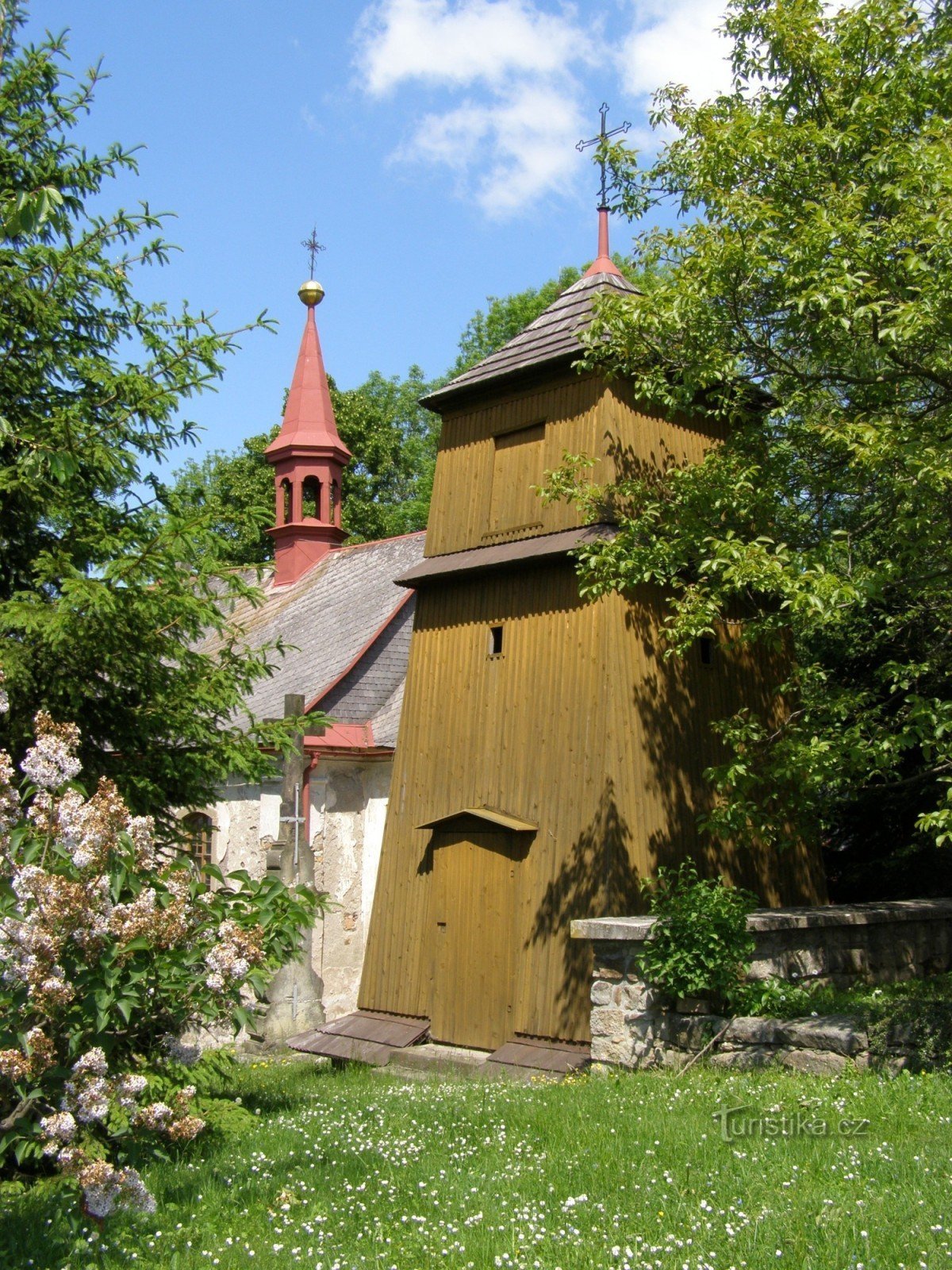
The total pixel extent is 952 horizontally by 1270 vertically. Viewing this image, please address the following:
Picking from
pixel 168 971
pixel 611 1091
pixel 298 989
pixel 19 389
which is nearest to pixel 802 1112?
pixel 611 1091

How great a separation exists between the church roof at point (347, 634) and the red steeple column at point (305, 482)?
47 cm

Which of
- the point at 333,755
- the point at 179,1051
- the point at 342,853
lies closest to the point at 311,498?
the point at 333,755

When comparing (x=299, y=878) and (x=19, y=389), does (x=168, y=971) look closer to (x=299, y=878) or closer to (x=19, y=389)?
(x=19, y=389)

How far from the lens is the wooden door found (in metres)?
10.8

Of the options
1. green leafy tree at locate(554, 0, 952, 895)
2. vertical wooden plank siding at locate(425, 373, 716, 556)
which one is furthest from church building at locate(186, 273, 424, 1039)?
green leafy tree at locate(554, 0, 952, 895)

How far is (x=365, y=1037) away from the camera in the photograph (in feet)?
38.3

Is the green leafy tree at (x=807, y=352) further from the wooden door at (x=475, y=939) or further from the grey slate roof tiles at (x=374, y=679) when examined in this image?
the grey slate roof tiles at (x=374, y=679)

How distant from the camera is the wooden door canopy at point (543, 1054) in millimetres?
9820

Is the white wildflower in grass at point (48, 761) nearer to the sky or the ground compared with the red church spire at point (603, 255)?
nearer to the ground

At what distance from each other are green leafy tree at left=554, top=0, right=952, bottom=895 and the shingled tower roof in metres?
1.00

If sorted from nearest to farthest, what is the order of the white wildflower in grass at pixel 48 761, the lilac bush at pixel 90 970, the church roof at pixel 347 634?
the lilac bush at pixel 90 970 < the white wildflower in grass at pixel 48 761 < the church roof at pixel 347 634

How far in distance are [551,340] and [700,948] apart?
6.46 metres

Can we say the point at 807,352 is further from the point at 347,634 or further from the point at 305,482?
the point at 305,482

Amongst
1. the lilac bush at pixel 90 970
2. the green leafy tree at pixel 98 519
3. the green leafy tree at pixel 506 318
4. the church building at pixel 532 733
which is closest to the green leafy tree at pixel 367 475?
the green leafy tree at pixel 506 318
